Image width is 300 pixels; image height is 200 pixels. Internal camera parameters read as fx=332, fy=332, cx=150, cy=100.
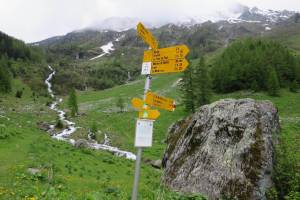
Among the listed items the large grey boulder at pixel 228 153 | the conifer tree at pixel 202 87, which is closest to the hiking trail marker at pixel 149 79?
the large grey boulder at pixel 228 153

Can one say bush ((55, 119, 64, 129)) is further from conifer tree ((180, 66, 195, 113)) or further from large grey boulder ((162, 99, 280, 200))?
large grey boulder ((162, 99, 280, 200))

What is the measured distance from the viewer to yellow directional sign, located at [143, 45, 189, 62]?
8.34 meters

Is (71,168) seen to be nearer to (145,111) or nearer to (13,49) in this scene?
(145,111)

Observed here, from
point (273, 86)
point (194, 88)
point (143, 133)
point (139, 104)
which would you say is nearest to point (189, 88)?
point (194, 88)

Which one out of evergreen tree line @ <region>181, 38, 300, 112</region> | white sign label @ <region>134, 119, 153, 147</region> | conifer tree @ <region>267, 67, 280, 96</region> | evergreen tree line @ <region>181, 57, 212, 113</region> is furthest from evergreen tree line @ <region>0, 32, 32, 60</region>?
white sign label @ <region>134, 119, 153, 147</region>

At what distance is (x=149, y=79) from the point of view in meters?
8.37

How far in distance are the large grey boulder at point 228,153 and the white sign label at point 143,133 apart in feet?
23.6

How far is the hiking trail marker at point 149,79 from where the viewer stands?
778 centimetres

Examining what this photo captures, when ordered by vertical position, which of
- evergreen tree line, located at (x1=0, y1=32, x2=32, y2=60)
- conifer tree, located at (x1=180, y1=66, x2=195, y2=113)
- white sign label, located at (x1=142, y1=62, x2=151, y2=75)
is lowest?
white sign label, located at (x1=142, y1=62, x2=151, y2=75)

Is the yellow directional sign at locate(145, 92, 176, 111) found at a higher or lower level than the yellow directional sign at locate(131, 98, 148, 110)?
higher

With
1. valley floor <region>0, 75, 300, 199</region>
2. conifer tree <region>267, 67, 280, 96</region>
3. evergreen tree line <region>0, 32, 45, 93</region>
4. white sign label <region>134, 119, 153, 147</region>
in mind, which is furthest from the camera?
evergreen tree line <region>0, 32, 45, 93</region>

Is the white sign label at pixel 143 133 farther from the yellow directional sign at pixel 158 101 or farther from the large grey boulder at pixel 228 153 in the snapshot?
the large grey boulder at pixel 228 153

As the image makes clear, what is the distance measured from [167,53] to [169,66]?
342mm

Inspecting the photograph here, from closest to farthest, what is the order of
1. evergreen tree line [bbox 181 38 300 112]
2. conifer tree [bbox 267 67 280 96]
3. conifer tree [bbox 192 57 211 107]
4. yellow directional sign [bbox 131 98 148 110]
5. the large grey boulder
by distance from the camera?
yellow directional sign [bbox 131 98 148 110] → the large grey boulder → conifer tree [bbox 192 57 211 107] → conifer tree [bbox 267 67 280 96] → evergreen tree line [bbox 181 38 300 112]
